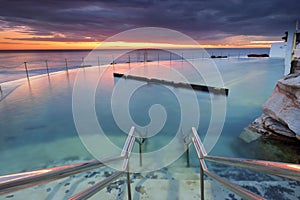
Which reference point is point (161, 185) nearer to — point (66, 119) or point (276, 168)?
point (276, 168)

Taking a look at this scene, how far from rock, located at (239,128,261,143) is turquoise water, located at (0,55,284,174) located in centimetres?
10

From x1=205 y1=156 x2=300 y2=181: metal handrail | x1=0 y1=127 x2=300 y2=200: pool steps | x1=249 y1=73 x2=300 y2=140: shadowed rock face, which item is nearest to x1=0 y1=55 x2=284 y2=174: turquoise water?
x1=249 y1=73 x2=300 y2=140: shadowed rock face

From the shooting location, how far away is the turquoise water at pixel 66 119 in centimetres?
242

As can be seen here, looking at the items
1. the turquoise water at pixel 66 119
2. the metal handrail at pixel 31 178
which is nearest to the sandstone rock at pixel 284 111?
the turquoise water at pixel 66 119

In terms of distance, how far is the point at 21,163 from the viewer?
7.28ft

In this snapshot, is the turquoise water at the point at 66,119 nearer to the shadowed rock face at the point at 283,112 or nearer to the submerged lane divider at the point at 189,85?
the submerged lane divider at the point at 189,85

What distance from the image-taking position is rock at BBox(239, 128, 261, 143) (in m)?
2.80

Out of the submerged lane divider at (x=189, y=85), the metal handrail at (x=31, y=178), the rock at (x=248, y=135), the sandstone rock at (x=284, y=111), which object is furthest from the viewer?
the submerged lane divider at (x=189, y=85)

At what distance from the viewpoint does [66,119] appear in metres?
3.63

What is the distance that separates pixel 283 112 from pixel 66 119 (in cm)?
400

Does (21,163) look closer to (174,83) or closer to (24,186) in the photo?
(24,186)

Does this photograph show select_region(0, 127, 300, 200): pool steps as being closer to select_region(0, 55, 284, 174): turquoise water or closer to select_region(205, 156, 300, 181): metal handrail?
select_region(205, 156, 300, 181): metal handrail

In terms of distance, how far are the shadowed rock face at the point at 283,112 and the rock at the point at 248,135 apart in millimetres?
100

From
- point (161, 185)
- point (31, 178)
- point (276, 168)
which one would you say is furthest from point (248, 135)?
point (31, 178)
